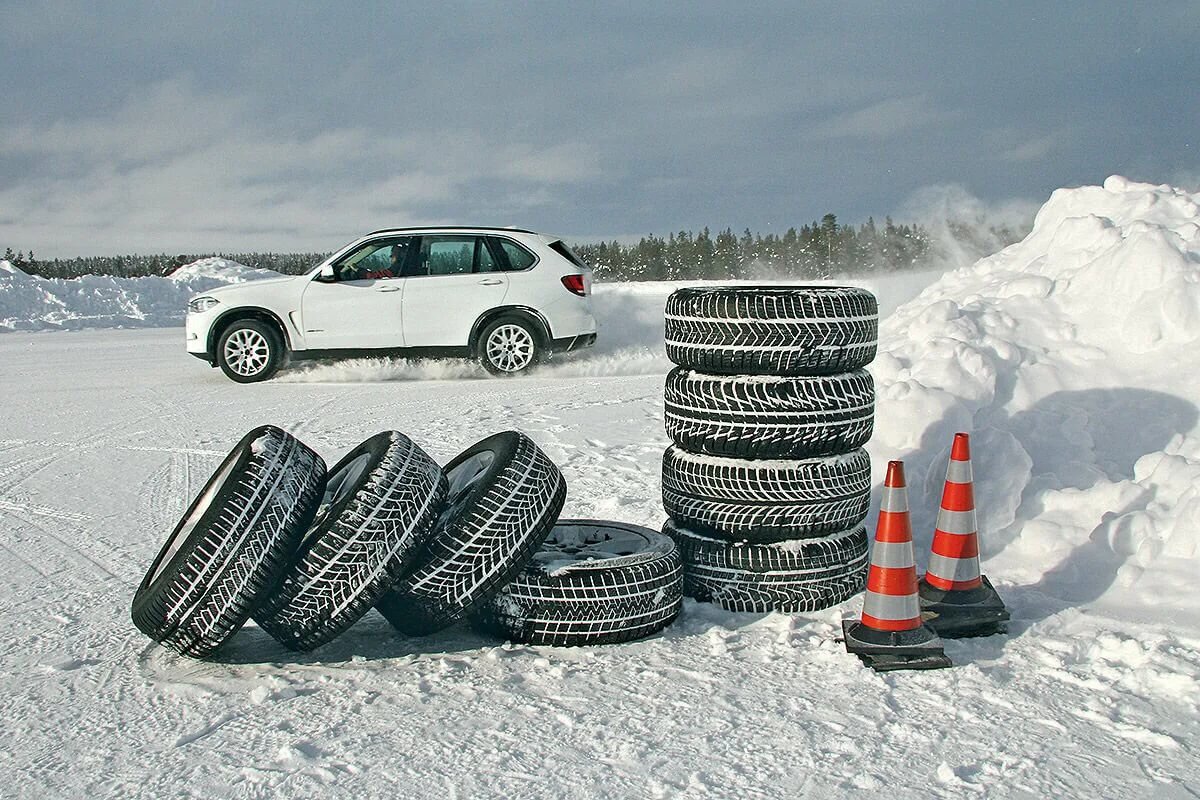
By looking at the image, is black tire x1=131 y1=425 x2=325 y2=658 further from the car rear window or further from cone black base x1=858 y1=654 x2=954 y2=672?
the car rear window

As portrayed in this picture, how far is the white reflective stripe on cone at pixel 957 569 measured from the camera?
13.1 ft

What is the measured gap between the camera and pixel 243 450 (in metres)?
3.64

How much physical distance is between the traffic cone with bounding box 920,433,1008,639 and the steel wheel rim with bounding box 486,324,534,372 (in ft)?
25.7

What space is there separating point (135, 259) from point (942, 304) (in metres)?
51.7

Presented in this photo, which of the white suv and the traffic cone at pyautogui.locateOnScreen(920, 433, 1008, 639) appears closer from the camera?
the traffic cone at pyautogui.locateOnScreen(920, 433, 1008, 639)

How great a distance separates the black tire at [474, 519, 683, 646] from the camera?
3713 millimetres

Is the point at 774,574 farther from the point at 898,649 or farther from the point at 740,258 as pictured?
the point at 740,258

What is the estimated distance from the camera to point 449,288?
448 inches

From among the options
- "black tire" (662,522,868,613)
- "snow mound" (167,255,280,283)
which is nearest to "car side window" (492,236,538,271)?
"black tire" (662,522,868,613)

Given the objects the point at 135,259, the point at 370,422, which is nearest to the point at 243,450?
the point at 370,422

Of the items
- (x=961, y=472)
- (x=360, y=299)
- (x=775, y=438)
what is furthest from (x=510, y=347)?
(x=961, y=472)

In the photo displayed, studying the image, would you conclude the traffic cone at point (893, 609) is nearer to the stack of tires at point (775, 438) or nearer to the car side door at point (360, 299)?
the stack of tires at point (775, 438)

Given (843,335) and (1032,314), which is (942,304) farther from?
(843,335)

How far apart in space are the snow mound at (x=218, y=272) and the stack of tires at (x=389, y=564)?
2830cm
